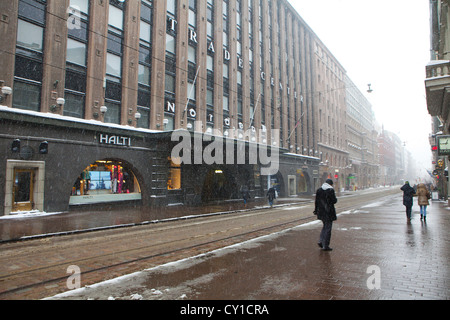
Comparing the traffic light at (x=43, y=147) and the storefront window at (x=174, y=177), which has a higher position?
the traffic light at (x=43, y=147)

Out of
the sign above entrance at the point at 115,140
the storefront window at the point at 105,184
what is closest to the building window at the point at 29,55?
the sign above entrance at the point at 115,140

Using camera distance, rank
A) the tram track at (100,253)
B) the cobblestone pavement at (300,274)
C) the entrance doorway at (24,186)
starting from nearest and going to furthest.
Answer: the cobblestone pavement at (300,274)
the tram track at (100,253)
the entrance doorway at (24,186)

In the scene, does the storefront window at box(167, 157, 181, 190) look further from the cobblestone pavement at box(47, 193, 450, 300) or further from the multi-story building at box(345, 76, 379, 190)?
the multi-story building at box(345, 76, 379, 190)

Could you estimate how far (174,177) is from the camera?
74.7ft

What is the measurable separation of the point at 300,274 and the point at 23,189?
1519 cm

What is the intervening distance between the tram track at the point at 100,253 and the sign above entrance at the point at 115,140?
859 centimetres

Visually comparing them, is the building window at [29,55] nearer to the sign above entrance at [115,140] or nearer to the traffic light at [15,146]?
the traffic light at [15,146]

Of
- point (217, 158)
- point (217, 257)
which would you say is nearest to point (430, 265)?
point (217, 257)

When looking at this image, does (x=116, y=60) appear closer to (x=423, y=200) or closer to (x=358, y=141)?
(x=423, y=200)

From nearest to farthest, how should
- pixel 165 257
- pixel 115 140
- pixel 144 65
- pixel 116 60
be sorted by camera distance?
pixel 165 257 → pixel 115 140 → pixel 116 60 → pixel 144 65

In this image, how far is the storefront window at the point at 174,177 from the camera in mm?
22403

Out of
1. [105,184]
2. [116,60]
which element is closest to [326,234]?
[105,184]
